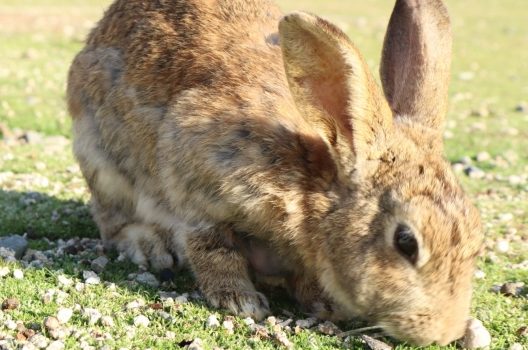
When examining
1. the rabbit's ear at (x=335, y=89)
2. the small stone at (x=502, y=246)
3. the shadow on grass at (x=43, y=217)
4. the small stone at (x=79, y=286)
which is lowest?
the shadow on grass at (x=43, y=217)

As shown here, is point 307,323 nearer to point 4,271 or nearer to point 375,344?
point 375,344

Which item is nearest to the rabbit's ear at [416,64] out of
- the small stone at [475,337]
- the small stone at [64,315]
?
the small stone at [475,337]

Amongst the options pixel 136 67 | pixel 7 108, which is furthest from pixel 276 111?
pixel 7 108

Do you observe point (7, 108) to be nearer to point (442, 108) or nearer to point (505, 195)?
point (505, 195)

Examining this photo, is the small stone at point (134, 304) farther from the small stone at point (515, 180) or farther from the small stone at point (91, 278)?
the small stone at point (515, 180)

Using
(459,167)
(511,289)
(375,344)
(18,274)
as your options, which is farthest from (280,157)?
(459,167)
